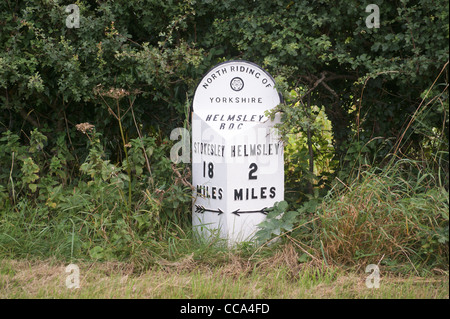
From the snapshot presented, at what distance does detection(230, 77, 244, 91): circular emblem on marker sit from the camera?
4594 millimetres

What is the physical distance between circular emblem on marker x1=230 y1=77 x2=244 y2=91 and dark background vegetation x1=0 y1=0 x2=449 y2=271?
1.09 ft

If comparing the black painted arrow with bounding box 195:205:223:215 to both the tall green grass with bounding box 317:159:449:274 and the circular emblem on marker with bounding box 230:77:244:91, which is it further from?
→ the circular emblem on marker with bounding box 230:77:244:91

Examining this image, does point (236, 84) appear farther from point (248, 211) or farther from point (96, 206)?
point (96, 206)

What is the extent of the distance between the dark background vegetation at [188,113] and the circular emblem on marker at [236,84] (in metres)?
0.33

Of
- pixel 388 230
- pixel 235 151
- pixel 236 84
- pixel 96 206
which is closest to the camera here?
pixel 388 230

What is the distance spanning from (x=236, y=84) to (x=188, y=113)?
571mm

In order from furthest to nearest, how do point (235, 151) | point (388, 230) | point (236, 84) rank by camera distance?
1. point (236, 84)
2. point (235, 151)
3. point (388, 230)

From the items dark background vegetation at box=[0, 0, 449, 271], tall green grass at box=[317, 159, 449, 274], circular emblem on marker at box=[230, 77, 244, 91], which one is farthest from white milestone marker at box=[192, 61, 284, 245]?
tall green grass at box=[317, 159, 449, 274]

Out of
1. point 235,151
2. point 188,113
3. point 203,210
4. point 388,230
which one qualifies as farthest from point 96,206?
point 388,230

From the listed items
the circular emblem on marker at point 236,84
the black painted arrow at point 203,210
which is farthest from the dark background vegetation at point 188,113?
the circular emblem on marker at point 236,84

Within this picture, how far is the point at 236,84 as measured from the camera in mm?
4598

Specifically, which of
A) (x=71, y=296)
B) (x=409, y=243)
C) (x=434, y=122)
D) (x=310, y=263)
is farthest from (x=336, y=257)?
(x=71, y=296)

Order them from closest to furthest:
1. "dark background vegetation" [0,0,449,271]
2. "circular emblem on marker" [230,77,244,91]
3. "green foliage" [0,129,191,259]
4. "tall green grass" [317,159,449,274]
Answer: "tall green grass" [317,159,449,274], "dark background vegetation" [0,0,449,271], "green foliage" [0,129,191,259], "circular emblem on marker" [230,77,244,91]

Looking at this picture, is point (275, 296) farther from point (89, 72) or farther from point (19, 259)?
point (89, 72)
